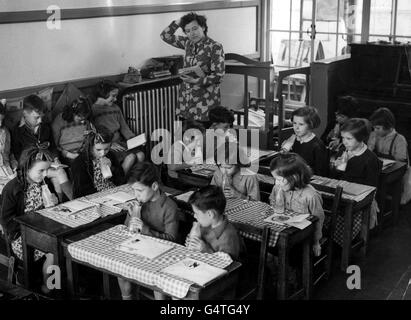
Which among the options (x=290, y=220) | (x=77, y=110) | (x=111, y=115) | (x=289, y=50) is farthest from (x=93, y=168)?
(x=289, y=50)

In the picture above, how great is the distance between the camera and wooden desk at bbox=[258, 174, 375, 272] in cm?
478

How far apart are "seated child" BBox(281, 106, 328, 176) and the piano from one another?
191 centimetres

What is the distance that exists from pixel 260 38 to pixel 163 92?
2708 millimetres

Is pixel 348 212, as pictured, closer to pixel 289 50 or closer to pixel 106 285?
pixel 106 285

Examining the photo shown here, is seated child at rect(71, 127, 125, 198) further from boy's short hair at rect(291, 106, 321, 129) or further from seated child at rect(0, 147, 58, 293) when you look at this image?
boy's short hair at rect(291, 106, 321, 129)

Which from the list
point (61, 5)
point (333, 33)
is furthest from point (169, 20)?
point (333, 33)

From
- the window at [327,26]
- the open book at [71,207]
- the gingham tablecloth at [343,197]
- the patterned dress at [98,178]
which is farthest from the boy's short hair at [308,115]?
the window at [327,26]

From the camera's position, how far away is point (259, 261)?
386 centimetres

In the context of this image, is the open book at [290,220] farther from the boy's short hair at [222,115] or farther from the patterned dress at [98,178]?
the boy's short hair at [222,115]

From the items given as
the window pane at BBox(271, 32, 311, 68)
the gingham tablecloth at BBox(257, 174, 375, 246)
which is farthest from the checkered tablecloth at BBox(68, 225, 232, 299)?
the window pane at BBox(271, 32, 311, 68)

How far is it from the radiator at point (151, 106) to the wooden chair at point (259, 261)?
3277 millimetres

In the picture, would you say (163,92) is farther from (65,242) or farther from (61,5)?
(65,242)

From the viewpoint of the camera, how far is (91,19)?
23.4 feet

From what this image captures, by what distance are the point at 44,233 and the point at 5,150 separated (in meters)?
2.05
